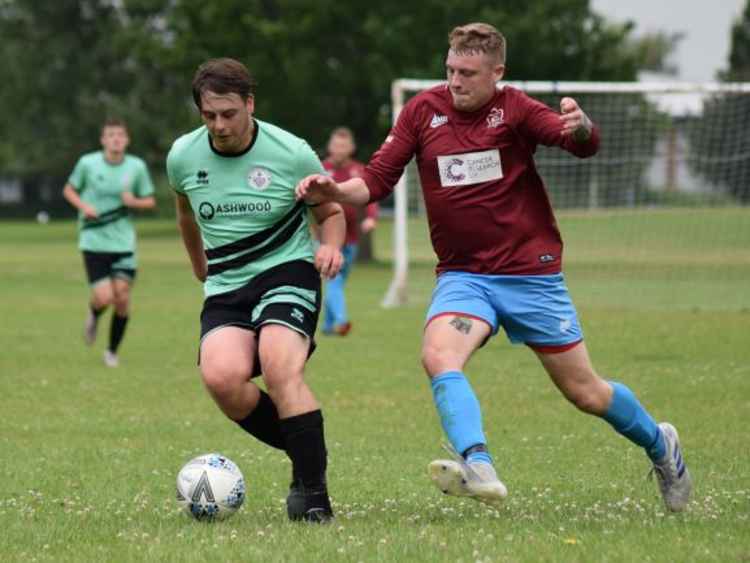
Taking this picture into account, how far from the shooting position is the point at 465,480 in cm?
611

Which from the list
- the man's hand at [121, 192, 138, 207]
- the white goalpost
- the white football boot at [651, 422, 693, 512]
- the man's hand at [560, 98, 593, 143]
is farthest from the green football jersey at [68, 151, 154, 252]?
the man's hand at [560, 98, 593, 143]

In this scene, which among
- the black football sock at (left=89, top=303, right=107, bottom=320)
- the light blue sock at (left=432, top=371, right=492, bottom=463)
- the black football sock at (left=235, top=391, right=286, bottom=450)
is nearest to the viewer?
the light blue sock at (left=432, top=371, right=492, bottom=463)

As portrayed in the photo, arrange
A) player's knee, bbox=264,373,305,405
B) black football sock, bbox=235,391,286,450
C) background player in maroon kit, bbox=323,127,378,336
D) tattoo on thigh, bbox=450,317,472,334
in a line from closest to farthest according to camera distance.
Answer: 1. player's knee, bbox=264,373,305,405
2. tattoo on thigh, bbox=450,317,472,334
3. black football sock, bbox=235,391,286,450
4. background player in maroon kit, bbox=323,127,378,336

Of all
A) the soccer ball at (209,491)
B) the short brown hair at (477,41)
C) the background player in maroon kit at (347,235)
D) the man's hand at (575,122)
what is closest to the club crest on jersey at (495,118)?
the short brown hair at (477,41)

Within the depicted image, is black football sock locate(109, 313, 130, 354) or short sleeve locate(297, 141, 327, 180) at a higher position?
short sleeve locate(297, 141, 327, 180)

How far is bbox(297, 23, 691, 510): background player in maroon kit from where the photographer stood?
267 inches

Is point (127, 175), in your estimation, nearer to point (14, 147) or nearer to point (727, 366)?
point (727, 366)

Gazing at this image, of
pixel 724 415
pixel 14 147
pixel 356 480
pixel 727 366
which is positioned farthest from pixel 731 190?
pixel 14 147

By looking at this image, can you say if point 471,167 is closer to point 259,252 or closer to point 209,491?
point 259,252

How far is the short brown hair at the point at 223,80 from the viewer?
667 centimetres

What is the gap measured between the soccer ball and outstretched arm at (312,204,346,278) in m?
1.01

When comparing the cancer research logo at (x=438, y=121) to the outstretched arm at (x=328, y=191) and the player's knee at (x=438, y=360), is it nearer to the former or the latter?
the outstretched arm at (x=328, y=191)

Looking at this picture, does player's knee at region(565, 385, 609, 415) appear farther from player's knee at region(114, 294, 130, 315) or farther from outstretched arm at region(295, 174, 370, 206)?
player's knee at region(114, 294, 130, 315)

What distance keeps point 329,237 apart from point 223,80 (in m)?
0.87
